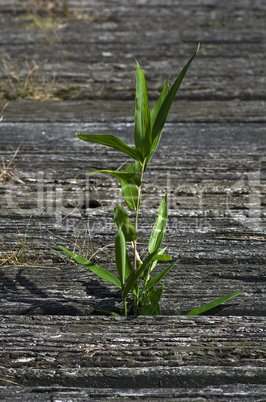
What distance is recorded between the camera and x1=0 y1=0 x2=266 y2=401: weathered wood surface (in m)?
1.02

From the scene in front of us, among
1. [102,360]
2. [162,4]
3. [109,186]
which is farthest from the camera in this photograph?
[162,4]

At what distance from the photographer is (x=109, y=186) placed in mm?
1787

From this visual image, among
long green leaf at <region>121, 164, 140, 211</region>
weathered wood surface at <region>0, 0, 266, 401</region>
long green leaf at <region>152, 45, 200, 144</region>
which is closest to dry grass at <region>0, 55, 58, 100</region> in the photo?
weathered wood surface at <region>0, 0, 266, 401</region>

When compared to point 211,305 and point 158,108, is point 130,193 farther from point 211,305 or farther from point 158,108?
point 211,305

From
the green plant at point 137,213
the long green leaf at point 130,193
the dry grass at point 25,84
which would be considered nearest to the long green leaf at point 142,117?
the green plant at point 137,213

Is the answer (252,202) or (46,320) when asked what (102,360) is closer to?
(46,320)

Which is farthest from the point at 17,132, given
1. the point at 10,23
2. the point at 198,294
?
the point at 10,23

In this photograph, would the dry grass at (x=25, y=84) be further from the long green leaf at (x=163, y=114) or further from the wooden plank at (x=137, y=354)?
the wooden plank at (x=137, y=354)

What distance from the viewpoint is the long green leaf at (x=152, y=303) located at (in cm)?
117

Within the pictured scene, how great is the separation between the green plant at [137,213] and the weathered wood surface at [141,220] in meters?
0.06

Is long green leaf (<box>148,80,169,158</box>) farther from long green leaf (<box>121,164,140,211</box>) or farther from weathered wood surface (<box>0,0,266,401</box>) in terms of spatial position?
weathered wood surface (<box>0,0,266,401</box>)

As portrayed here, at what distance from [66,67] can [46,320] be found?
2.01m

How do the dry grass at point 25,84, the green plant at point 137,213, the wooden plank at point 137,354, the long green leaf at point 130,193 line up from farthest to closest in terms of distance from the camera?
1. the dry grass at point 25,84
2. the long green leaf at point 130,193
3. the green plant at point 137,213
4. the wooden plank at point 137,354

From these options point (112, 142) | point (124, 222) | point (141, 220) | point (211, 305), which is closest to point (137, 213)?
point (124, 222)
